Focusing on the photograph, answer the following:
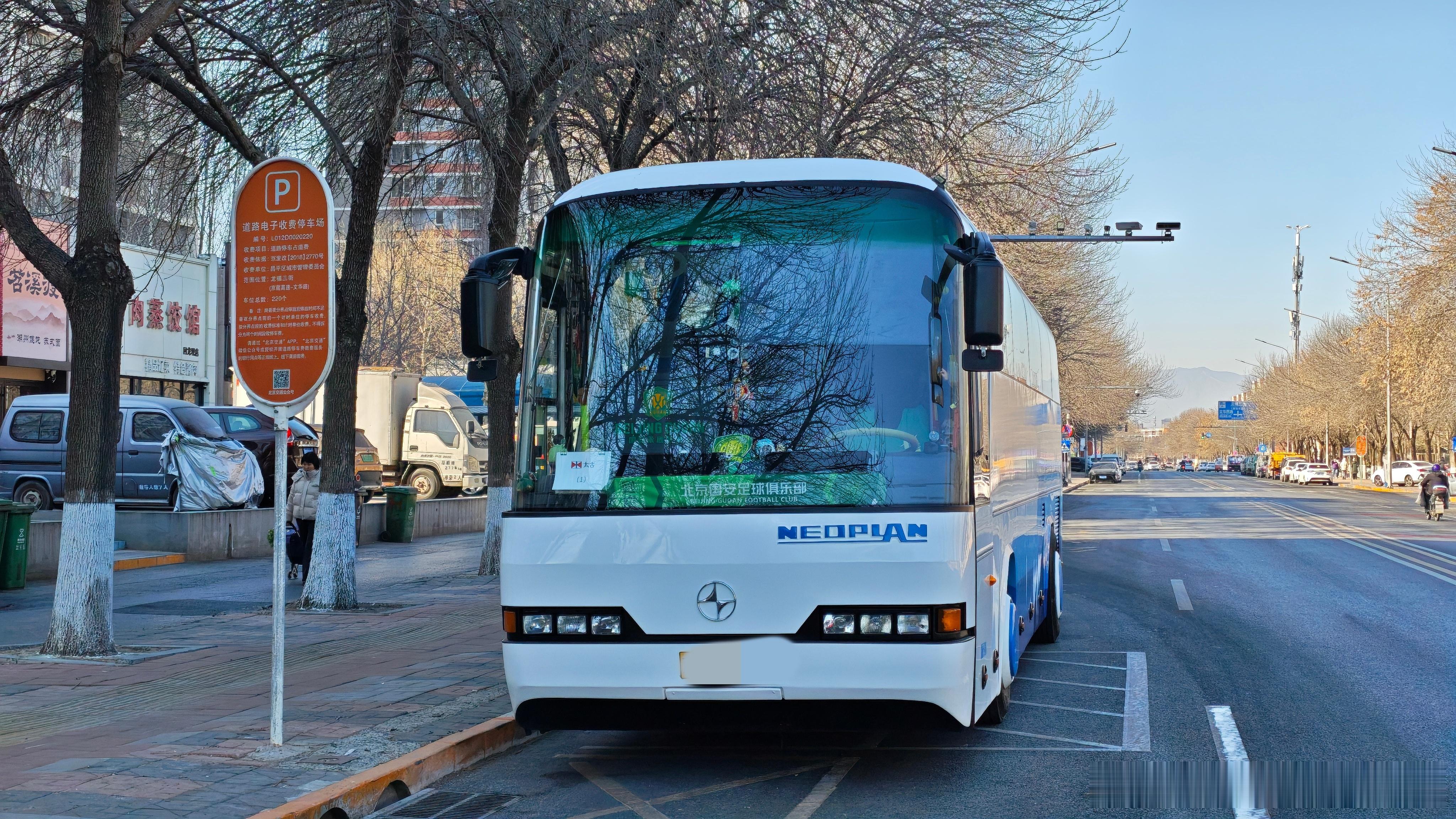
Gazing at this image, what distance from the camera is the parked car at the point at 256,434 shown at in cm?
2539

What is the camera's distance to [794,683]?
628 cm

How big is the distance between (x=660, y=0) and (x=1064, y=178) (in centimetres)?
1686

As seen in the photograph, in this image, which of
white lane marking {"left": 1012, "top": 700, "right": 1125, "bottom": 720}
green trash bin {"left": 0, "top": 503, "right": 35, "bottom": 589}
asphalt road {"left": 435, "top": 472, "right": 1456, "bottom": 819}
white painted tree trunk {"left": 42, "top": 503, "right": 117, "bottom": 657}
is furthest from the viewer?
green trash bin {"left": 0, "top": 503, "right": 35, "bottom": 589}

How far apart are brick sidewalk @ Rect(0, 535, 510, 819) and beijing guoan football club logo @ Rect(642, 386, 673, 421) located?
7.77 ft

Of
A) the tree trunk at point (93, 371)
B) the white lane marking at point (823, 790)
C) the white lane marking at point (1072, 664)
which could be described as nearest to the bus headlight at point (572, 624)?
the white lane marking at point (823, 790)

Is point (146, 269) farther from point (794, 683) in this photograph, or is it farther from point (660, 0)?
point (794, 683)

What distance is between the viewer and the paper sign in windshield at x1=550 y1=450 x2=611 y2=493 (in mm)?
6605

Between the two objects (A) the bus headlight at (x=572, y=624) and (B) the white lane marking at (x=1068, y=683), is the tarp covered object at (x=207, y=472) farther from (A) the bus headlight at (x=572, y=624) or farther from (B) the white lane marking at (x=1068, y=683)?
(A) the bus headlight at (x=572, y=624)

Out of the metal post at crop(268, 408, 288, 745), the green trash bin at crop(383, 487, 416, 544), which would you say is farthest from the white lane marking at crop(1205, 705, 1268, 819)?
the green trash bin at crop(383, 487, 416, 544)

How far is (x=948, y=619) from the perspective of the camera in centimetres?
631

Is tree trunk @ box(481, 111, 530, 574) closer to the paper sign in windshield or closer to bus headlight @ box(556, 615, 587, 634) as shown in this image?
the paper sign in windshield

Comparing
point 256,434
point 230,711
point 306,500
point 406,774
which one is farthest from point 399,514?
point 406,774

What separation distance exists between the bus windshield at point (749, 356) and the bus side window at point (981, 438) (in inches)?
7.3

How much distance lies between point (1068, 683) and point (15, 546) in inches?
485
